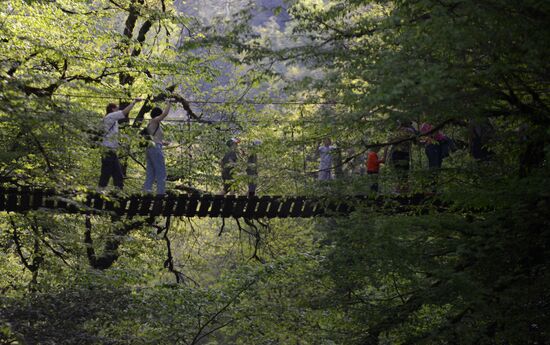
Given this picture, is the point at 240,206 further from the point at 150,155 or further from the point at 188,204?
the point at 150,155

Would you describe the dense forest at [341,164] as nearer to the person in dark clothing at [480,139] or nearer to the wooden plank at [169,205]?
the person in dark clothing at [480,139]

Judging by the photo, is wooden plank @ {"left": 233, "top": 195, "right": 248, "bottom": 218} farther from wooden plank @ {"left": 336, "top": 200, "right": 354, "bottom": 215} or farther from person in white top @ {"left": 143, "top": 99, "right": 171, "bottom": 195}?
wooden plank @ {"left": 336, "top": 200, "right": 354, "bottom": 215}

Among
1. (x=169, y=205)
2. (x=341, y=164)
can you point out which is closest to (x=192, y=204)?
(x=169, y=205)

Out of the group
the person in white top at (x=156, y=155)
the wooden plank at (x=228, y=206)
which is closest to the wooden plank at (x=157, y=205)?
the person in white top at (x=156, y=155)

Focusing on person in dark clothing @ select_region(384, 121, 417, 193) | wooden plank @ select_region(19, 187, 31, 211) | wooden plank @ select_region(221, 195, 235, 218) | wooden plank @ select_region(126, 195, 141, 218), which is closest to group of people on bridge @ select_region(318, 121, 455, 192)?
person in dark clothing @ select_region(384, 121, 417, 193)

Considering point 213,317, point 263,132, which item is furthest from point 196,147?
point 213,317

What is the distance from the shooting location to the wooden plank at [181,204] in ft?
20.1

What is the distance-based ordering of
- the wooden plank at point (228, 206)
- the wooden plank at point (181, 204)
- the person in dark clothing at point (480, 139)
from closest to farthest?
the person in dark clothing at point (480, 139)
the wooden plank at point (181, 204)
the wooden plank at point (228, 206)

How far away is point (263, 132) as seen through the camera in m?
9.19

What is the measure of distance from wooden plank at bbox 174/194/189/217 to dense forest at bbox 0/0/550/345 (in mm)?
486

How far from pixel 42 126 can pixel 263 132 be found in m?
5.11

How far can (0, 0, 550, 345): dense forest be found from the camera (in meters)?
3.62

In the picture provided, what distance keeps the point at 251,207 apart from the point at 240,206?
0.12m

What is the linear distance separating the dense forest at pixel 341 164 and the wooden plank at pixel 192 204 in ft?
1.42
